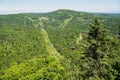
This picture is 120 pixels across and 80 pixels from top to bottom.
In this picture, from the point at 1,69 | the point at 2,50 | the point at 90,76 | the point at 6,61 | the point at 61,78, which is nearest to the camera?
the point at 90,76

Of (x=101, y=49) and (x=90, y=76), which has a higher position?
(x=101, y=49)

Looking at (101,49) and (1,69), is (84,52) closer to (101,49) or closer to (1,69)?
(101,49)

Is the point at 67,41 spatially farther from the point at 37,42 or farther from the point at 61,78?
the point at 61,78

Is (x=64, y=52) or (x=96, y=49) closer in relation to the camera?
(x=96, y=49)

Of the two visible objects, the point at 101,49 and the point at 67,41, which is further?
the point at 67,41

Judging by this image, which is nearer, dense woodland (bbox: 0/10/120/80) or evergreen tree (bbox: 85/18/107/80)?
evergreen tree (bbox: 85/18/107/80)

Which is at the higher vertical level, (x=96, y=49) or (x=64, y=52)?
(x=96, y=49)

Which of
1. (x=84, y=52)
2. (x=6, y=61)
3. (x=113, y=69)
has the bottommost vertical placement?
(x=6, y=61)

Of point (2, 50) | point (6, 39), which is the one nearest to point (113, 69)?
point (2, 50)

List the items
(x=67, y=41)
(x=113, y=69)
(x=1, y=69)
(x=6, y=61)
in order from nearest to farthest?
(x=113, y=69) < (x=1, y=69) < (x=6, y=61) < (x=67, y=41)

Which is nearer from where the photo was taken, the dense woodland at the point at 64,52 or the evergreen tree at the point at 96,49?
the evergreen tree at the point at 96,49
